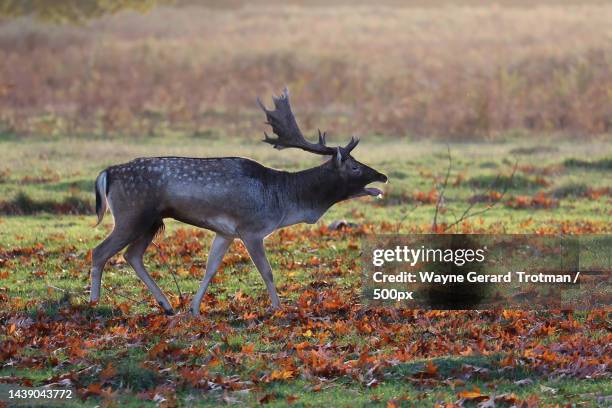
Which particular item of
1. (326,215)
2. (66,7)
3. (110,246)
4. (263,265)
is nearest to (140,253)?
(110,246)

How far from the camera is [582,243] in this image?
17297 millimetres

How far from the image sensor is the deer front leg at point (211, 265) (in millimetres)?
13117

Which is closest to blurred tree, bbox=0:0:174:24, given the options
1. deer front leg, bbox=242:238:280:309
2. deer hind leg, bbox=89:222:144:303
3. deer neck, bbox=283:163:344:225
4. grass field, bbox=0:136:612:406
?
grass field, bbox=0:136:612:406

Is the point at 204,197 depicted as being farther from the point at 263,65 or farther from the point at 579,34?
the point at 579,34

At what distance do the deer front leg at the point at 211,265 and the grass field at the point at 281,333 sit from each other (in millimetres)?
283

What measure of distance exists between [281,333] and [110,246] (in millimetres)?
2283

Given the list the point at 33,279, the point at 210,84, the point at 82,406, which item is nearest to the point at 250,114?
the point at 210,84

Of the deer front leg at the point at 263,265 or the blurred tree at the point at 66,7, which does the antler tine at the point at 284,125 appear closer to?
the deer front leg at the point at 263,265

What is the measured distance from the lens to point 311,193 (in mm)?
13898

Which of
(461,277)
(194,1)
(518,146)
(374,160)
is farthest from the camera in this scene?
(194,1)

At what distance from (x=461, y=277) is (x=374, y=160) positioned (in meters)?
12.3

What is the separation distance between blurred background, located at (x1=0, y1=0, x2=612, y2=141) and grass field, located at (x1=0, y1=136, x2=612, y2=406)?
1350 centimetres

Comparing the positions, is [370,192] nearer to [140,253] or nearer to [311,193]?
[311,193]

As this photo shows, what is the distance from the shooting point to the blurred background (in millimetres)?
34344
